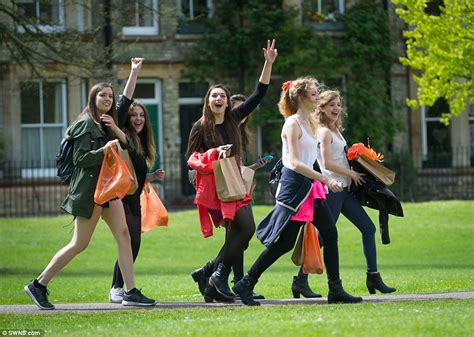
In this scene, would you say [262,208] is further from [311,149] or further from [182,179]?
[311,149]

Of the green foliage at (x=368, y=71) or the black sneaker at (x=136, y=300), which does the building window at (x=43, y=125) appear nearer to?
the green foliage at (x=368, y=71)

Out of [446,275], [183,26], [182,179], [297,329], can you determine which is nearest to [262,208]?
[182,179]

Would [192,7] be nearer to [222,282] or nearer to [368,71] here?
[368,71]

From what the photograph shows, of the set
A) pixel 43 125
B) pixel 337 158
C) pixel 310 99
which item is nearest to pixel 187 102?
pixel 43 125

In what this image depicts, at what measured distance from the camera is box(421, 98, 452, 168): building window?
122ft

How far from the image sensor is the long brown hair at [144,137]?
526 inches

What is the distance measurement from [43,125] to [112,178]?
78.1 feet

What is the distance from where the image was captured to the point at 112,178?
1209 centimetres

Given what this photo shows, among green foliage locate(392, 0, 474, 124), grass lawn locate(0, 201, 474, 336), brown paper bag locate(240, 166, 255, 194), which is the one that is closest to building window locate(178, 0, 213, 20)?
grass lawn locate(0, 201, 474, 336)

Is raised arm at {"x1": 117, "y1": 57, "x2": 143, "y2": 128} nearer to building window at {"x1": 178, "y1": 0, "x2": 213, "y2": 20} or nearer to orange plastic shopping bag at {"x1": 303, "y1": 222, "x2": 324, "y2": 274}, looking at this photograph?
orange plastic shopping bag at {"x1": 303, "y1": 222, "x2": 324, "y2": 274}

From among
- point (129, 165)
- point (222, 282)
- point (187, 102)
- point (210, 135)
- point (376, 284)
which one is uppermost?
point (187, 102)

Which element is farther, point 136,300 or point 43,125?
point 43,125

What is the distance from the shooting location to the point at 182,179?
35.4m

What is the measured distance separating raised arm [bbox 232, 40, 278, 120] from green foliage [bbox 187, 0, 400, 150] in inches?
868
